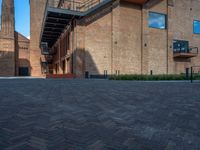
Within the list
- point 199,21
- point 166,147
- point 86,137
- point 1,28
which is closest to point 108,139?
point 86,137

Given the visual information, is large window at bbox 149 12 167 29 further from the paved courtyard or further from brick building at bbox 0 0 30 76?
brick building at bbox 0 0 30 76

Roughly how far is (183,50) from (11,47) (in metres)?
29.0

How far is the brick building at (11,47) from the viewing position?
30422 millimetres

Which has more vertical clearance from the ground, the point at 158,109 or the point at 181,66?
the point at 181,66

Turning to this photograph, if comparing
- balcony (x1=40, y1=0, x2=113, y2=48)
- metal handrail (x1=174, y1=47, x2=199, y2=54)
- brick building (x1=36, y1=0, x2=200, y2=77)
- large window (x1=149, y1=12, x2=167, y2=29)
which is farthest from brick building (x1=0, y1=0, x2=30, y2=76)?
metal handrail (x1=174, y1=47, x2=199, y2=54)

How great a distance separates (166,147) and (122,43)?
16987 millimetres

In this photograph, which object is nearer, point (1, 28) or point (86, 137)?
point (86, 137)

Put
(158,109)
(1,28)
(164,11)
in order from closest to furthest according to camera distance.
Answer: (158,109), (164,11), (1,28)

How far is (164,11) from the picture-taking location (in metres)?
21.5

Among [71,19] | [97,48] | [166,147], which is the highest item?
[71,19]

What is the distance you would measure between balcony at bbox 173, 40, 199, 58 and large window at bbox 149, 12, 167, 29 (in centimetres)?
294

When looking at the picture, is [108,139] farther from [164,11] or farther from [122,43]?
[164,11]

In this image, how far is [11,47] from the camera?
31000mm

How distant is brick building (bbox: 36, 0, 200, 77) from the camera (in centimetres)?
1734
